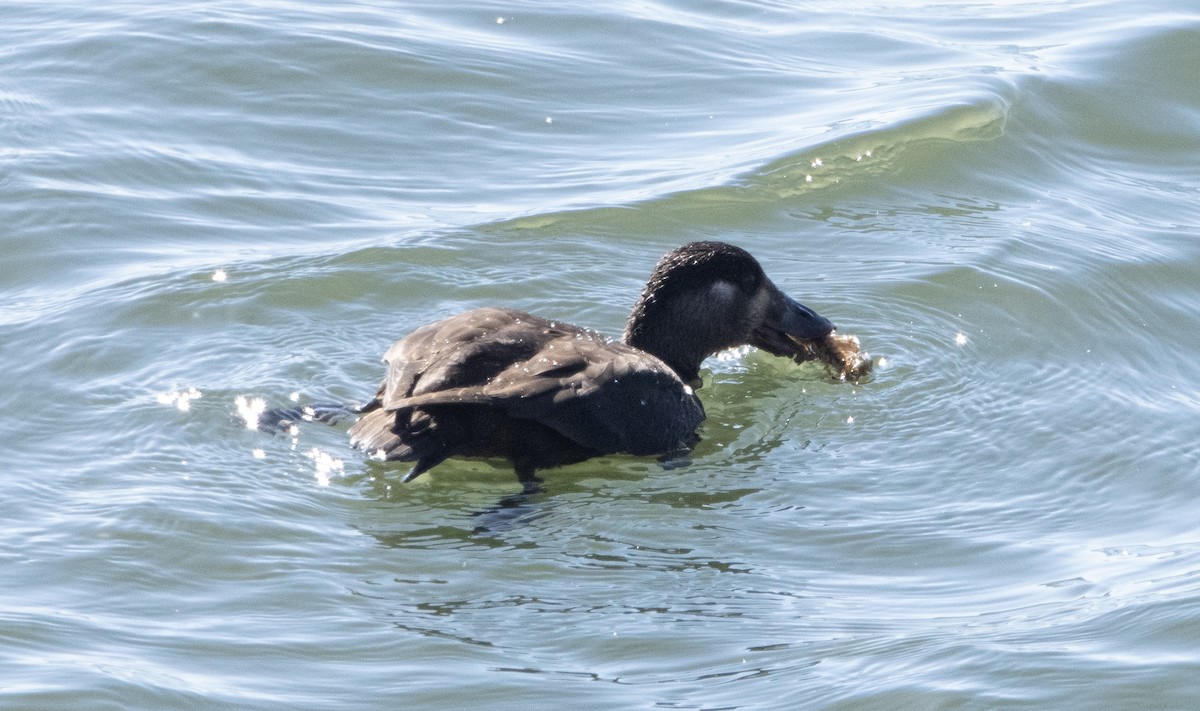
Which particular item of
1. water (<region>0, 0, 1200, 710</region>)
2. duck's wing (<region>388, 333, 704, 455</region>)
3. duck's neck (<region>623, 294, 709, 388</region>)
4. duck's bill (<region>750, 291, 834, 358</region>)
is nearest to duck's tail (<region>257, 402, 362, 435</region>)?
water (<region>0, 0, 1200, 710</region>)

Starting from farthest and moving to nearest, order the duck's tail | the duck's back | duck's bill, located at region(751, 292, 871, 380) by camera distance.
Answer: duck's bill, located at region(751, 292, 871, 380) < the duck's tail < the duck's back

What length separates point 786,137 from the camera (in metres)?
12.8

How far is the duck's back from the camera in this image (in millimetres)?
7414

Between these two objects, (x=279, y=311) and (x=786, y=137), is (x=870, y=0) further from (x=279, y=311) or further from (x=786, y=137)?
(x=279, y=311)

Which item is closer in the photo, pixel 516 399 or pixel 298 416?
pixel 516 399

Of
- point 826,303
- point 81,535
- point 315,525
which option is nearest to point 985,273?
point 826,303

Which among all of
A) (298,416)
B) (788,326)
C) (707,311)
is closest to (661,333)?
(707,311)

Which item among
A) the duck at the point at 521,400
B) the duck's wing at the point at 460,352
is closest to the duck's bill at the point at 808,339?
the duck at the point at 521,400

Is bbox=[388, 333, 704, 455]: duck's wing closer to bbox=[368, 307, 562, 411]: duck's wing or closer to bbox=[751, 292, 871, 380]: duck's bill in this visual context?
bbox=[368, 307, 562, 411]: duck's wing

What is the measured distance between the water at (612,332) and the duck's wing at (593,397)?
0.72 feet

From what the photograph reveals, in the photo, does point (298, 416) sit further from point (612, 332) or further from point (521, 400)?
point (612, 332)

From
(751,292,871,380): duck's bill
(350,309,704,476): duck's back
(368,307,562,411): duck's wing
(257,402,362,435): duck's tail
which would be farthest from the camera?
(751,292,871,380): duck's bill

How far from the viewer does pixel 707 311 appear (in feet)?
29.8

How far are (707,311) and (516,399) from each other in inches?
77.0
